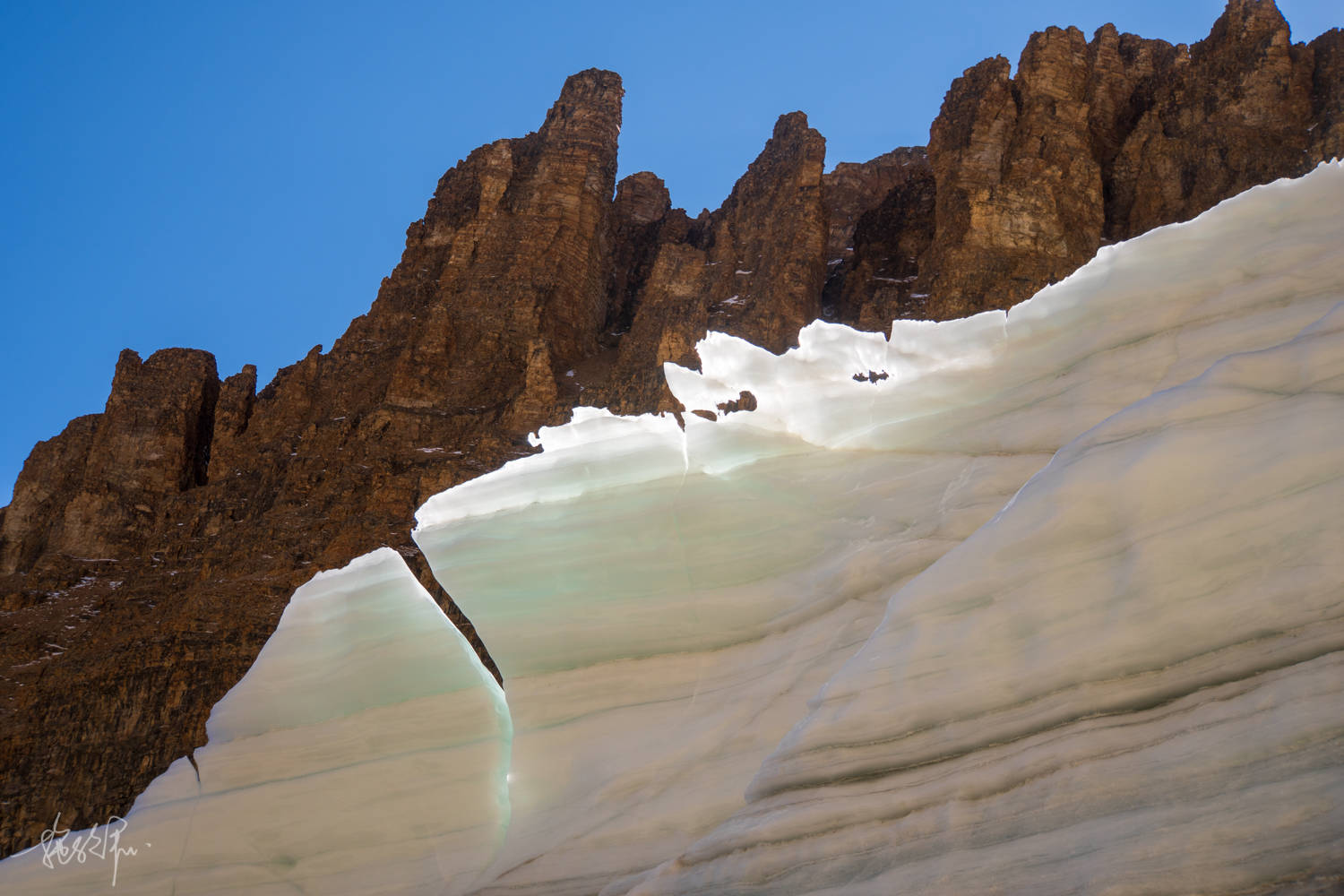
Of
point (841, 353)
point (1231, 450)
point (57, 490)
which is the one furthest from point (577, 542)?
point (57, 490)

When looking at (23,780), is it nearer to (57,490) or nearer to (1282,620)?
(57,490)

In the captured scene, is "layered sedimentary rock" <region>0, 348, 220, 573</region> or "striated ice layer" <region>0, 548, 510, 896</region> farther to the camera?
"layered sedimentary rock" <region>0, 348, 220, 573</region>

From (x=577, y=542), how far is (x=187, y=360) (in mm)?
56506

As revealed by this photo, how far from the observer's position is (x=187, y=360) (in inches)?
2295

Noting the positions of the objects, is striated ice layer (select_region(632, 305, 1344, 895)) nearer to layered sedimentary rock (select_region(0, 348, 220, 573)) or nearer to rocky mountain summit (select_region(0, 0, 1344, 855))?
rocky mountain summit (select_region(0, 0, 1344, 855))

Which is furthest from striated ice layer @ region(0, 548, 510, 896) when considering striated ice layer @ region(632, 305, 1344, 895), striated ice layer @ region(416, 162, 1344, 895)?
striated ice layer @ region(632, 305, 1344, 895)

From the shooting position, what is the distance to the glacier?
386 centimetres

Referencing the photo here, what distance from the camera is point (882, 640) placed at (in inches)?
192

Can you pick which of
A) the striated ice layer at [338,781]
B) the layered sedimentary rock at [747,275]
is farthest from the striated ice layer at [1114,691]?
the layered sedimentary rock at [747,275]

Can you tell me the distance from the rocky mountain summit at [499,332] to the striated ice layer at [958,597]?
27.4m

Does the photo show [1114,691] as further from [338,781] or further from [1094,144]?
[1094,144]

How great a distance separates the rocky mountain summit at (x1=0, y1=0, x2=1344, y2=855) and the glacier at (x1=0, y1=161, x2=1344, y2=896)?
2691cm

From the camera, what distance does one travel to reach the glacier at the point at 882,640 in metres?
3.86

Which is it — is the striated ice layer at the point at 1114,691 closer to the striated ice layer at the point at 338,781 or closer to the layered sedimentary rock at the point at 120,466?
the striated ice layer at the point at 338,781
